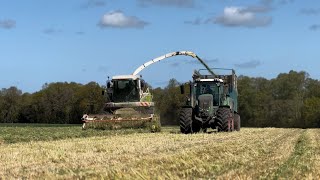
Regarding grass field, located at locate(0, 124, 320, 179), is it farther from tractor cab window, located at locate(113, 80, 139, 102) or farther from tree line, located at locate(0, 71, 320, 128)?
tree line, located at locate(0, 71, 320, 128)

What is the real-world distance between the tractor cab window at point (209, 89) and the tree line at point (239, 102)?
130 feet

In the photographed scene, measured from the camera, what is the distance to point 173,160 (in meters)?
8.87

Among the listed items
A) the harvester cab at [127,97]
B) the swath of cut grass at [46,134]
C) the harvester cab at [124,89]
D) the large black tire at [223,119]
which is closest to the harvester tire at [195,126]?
the large black tire at [223,119]

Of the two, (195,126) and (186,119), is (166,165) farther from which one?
(195,126)

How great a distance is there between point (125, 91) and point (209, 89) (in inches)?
317

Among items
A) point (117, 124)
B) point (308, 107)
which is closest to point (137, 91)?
point (117, 124)

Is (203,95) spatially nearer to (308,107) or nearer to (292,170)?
(292,170)

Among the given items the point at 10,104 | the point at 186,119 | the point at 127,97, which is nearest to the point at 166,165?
the point at 186,119

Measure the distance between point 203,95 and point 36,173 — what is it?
14.2 m

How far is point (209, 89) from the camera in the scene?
21.9m

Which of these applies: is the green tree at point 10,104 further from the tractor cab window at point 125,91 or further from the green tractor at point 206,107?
the green tractor at point 206,107

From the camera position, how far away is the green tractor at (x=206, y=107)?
20781 mm

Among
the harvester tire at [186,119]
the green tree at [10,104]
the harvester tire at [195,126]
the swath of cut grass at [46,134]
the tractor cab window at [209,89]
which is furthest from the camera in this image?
the green tree at [10,104]

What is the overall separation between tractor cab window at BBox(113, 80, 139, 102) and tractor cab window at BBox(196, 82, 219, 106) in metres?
7.46
